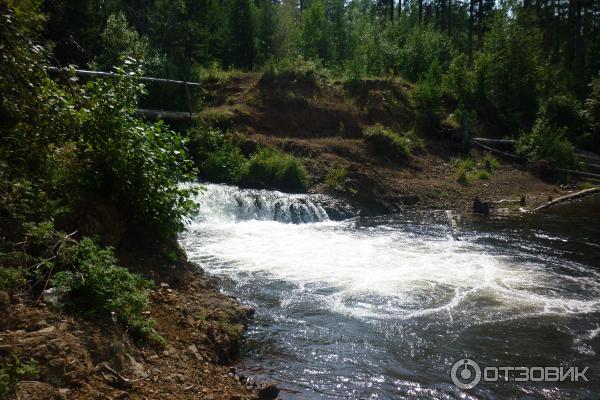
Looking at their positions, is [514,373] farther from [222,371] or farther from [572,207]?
[572,207]

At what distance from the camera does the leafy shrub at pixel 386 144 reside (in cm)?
2161

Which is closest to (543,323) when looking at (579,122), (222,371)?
(222,371)

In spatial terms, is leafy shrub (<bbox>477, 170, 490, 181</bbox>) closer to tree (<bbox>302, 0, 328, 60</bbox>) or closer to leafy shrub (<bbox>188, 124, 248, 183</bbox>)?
leafy shrub (<bbox>188, 124, 248, 183</bbox>)

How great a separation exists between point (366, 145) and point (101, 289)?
17.5 metres

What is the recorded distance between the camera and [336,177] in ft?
59.9

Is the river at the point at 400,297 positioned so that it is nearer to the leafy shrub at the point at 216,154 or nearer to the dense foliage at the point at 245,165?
the dense foliage at the point at 245,165

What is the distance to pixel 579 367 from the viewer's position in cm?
659

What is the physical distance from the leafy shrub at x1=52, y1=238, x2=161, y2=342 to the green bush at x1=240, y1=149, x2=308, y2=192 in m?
12.3

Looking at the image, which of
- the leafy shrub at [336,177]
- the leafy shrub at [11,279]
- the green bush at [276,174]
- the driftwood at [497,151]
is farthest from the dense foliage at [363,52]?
the leafy shrub at [11,279]

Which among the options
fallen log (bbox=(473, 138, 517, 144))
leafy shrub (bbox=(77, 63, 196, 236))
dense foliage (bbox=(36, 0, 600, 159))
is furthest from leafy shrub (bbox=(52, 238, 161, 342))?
fallen log (bbox=(473, 138, 517, 144))

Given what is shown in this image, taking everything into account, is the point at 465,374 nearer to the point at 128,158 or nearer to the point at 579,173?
the point at 128,158

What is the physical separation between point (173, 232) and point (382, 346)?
3.25m

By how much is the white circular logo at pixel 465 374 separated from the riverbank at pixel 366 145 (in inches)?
422

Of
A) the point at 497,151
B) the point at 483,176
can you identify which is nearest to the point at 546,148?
the point at 497,151
